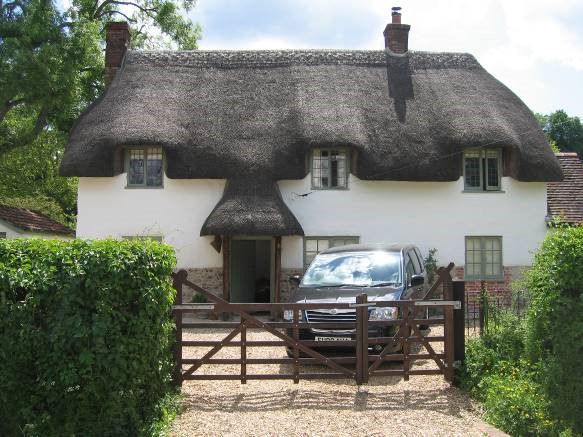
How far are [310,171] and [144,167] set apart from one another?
15.9 ft

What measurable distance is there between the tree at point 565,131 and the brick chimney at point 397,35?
2794 cm

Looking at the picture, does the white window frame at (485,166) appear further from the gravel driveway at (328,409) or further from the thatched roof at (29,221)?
the thatched roof at (29,221)

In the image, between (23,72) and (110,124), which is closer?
(110,124)

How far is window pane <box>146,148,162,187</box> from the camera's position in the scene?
1944 centimetres

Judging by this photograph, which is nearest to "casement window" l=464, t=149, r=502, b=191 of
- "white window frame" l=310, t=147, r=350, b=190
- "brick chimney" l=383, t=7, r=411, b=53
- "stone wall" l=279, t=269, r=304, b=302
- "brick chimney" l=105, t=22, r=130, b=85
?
"white window frame" l=310, t=147, r=350, b=190

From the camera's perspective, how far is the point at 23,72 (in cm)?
2097

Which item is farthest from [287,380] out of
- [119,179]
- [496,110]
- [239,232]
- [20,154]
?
[20,154]

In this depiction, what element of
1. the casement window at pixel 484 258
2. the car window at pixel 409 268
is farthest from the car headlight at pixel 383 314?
the casement window at pixel 484 258

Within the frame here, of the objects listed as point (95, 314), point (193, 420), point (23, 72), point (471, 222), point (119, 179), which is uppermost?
point (23, 72)

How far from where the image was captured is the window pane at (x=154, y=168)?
765 inches

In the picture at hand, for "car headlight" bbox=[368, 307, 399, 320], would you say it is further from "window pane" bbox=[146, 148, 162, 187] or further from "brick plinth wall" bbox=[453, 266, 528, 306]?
"window pane" bbox=[146, 148, 162, 187]

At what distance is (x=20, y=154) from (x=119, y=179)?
1347 cm

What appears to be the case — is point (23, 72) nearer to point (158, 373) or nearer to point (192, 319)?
point (192, 319)

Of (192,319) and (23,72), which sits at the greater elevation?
(23,72)
